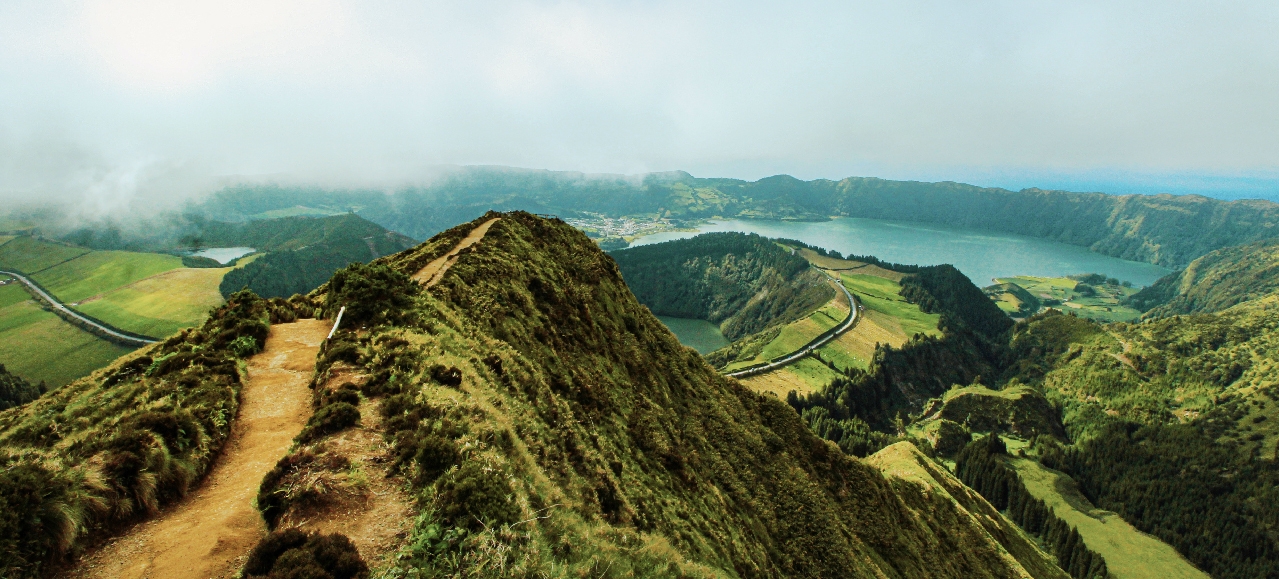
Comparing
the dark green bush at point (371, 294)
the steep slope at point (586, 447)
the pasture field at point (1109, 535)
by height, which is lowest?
the pasture field at point (1109, 535)

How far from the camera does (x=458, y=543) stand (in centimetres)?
1005

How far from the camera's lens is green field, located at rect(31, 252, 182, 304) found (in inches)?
6545

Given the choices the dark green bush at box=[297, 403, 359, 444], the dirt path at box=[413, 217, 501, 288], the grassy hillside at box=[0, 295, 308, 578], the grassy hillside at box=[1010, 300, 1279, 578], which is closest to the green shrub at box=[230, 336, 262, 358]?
the grassy hillside at box=[0, 295, 308, 578]

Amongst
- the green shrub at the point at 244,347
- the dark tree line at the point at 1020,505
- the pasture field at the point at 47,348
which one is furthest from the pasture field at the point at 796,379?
the pasture field at the point at 47,348

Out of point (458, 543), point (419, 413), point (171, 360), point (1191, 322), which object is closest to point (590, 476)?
point (419, 413)

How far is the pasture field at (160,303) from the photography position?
141 m

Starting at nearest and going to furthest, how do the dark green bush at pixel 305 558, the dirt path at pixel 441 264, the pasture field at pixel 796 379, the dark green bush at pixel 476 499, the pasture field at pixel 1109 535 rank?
the dark green bush at pixel 305 558, the dark green bush at pixel 476 499, the dirt path at pixel 441 264, the pasture field at pixel 1109 535, the pasture field at pixel 796 379

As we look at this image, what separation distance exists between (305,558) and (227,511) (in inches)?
174

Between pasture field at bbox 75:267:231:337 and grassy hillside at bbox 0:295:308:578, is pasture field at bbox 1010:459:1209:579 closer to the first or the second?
grassy hillside at bbox 0:295:308:578

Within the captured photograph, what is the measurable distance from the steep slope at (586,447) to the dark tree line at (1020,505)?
185 ft

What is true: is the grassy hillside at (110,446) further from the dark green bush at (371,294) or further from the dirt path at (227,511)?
the dark green bush at (371,294)

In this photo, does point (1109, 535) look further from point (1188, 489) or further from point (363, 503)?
point (363, 503)

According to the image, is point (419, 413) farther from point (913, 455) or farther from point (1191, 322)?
point (1191, 322)

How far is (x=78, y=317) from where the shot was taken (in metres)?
143
